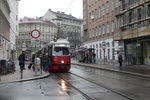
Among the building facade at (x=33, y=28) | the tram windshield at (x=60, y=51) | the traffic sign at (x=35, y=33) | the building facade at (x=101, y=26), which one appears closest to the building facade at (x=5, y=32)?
the traffic sign at (x=35, y=33)

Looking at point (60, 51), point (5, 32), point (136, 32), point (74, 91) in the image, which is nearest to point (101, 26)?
point (5, 32)

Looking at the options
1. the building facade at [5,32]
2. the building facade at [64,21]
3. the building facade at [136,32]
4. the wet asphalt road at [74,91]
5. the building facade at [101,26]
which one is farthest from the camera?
the building facade at [64,21]

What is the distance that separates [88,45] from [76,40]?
36.8 m

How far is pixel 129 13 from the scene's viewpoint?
34.4m

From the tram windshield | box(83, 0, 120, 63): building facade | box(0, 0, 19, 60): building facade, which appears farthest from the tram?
box(83, 0, 120, 63): building facade

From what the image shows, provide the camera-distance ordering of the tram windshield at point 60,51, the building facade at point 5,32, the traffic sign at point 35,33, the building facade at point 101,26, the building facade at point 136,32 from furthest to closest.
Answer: the building facade at point 101,26, the building facade at point 5,32, the building facade at point 136,32, the tram windshield at point 60,51, the traffic sign at point 35,33

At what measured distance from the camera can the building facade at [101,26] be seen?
139 ft

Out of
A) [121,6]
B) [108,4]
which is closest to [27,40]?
[108,4]

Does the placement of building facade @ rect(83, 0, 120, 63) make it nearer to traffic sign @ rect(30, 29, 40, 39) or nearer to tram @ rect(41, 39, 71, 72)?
tram @ rect(41, 39, 71, 72)

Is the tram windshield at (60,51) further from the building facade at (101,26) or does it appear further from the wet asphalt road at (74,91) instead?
the building facade at (101,26)

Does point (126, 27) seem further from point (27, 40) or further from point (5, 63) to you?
point (27, 40)

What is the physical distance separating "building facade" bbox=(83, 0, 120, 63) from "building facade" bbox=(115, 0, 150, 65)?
154 inches

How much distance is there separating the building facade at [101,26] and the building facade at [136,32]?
12.8ft

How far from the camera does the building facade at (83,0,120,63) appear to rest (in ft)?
139
